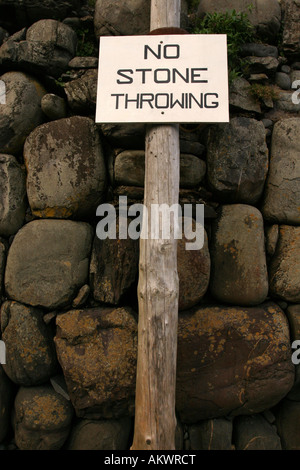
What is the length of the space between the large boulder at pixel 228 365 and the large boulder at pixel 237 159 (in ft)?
3.01

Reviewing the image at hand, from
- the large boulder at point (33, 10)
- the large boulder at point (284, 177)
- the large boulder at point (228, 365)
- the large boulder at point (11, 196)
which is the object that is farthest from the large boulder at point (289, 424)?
the large boulder at point (33, 10)

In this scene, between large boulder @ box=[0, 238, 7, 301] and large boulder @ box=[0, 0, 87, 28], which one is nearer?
large boulder @ box=[0, 238, 7, 301]

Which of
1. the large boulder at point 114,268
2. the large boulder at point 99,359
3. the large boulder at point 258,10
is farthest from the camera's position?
the large boulder at point 258,10

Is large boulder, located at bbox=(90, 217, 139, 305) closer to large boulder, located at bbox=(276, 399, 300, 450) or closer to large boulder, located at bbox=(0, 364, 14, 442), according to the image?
large boulder, located at bbox=(0, 364, 14, 442)

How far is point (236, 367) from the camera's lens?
2.25 m

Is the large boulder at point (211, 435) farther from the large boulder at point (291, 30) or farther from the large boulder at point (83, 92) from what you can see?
the large boulder at point (291, 30)

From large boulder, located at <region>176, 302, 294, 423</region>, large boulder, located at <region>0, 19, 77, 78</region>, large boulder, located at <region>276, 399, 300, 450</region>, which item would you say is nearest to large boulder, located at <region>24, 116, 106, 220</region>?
large boulder, located at <region>0, 19, 77, 78</region>

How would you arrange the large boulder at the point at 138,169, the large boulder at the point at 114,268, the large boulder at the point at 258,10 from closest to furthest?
1. the large boulder at the point at 114,268
2. the large boulder at the point at 138,169
3. the large boulder at the point at 258,10

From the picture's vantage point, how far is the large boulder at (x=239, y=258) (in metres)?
2.31

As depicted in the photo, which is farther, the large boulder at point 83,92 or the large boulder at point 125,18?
the large boulder at point 125,18

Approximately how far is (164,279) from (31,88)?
1.82 m

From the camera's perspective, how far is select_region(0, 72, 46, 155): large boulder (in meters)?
2.42

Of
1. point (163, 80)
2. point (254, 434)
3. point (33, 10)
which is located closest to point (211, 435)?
point (254, 434)

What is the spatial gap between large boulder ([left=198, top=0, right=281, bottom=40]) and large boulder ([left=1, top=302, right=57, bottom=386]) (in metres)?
2.75
